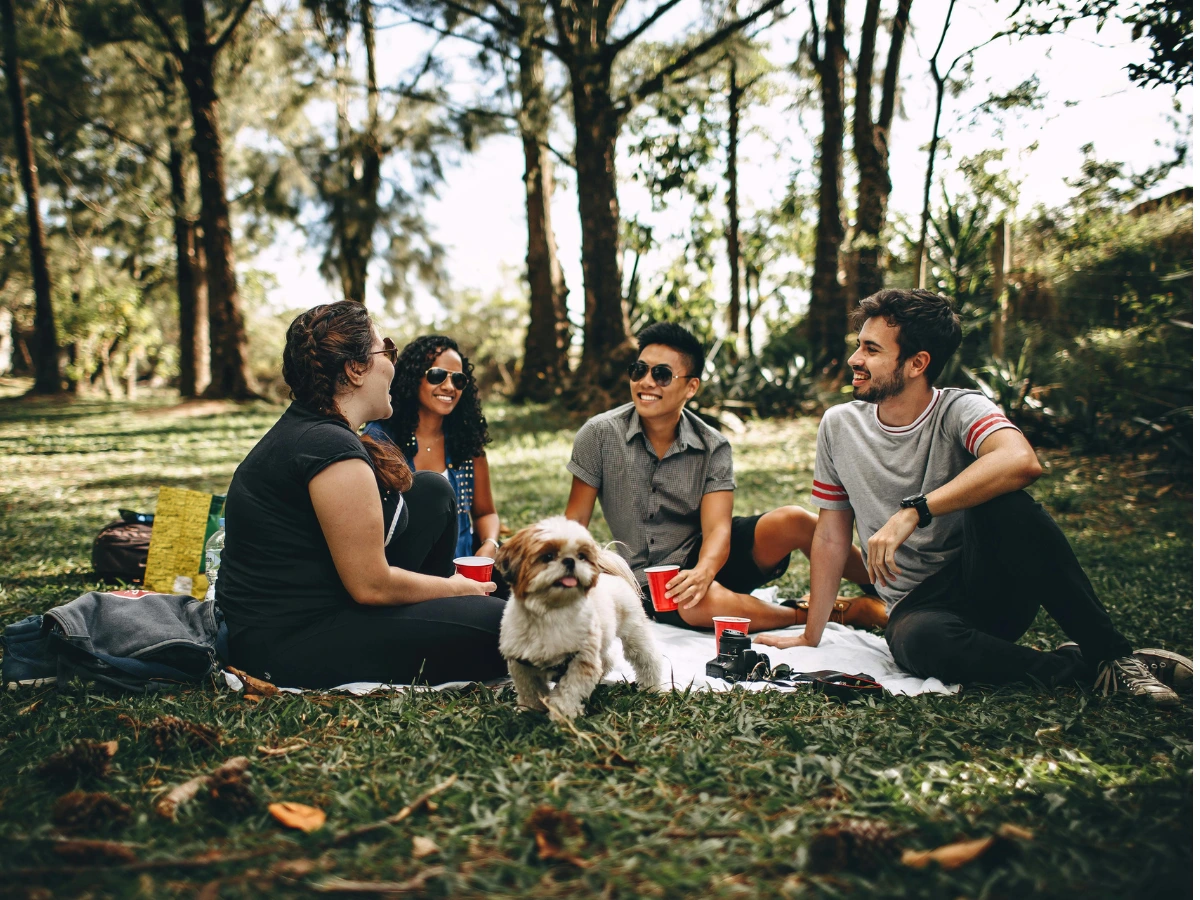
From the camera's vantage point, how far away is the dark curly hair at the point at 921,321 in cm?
328

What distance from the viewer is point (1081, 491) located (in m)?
7.92

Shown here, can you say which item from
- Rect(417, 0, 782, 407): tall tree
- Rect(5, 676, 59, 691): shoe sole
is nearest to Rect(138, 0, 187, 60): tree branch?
Rect(417, 0, 782, 407): tall tree

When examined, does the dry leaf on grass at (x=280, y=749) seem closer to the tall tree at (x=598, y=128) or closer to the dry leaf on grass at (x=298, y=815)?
the dry leaf on grass at (x=298, y=815)

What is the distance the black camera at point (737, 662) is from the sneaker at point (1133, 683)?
125 centimetres

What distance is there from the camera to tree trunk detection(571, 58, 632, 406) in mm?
11473

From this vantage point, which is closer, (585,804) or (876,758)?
(585,804)

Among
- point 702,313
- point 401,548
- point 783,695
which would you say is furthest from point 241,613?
point 702,313

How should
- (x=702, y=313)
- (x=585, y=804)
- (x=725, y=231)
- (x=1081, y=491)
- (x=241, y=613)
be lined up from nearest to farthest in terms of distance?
(x=585, y=804) → (x=241, y=613) → (x=1081, y=491) → (x=702, y=313) → (x=725, y=231)

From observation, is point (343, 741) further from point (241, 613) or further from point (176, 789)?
point (241, 613)

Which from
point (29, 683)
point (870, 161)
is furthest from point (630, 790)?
point (870, 161)

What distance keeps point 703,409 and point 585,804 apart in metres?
10.8

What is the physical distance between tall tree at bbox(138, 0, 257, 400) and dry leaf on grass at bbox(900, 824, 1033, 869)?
1792cm

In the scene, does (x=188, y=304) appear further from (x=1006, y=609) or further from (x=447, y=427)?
(x=1006, y=609)

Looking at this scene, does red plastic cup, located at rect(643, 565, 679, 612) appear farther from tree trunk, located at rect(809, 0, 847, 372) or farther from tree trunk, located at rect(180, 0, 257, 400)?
tree trunk, located at rect(180, 0, 257, 400)
